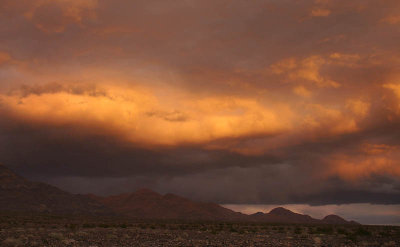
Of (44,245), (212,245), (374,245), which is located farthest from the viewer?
(374,245)

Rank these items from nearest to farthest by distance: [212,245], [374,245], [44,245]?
[44,245]
[212,245]
[374,245]

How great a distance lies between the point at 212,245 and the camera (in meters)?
35.0

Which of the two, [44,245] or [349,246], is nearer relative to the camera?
[44,245]

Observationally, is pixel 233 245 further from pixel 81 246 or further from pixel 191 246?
pixel 81 246

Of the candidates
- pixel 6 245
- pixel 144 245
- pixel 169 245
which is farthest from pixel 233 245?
pixel 6 245

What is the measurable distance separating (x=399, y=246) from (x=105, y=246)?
96.5 ft

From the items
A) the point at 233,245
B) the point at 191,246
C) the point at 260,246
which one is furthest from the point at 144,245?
the point at 260,246

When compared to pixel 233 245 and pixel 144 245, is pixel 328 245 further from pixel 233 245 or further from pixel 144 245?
pixel 144 245

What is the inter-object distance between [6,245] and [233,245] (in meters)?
20.7

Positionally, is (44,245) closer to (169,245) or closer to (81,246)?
(81,246)

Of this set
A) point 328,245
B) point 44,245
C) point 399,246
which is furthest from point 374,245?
point 44,245

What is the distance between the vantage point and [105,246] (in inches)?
1332

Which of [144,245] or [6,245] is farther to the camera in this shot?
[144,245]

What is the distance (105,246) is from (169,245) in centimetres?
601
